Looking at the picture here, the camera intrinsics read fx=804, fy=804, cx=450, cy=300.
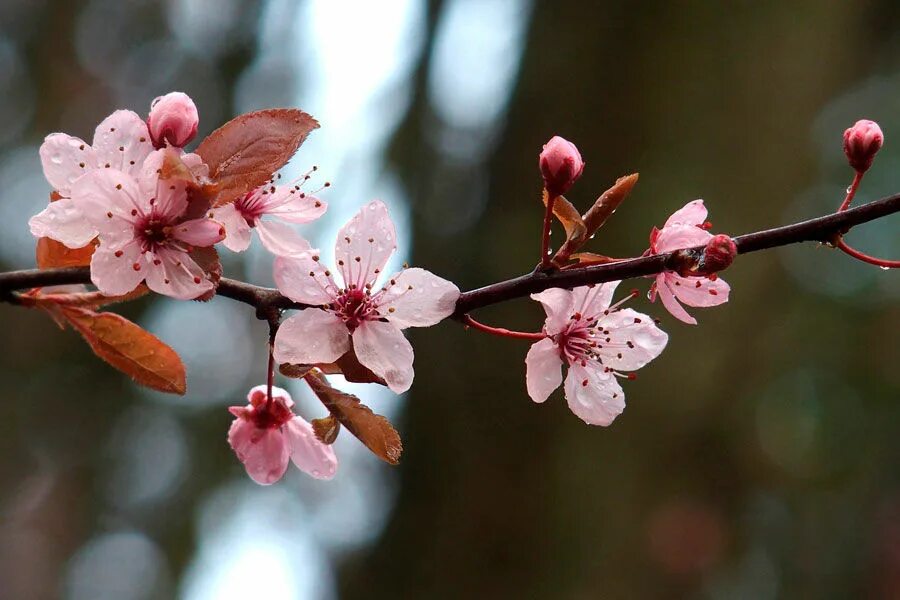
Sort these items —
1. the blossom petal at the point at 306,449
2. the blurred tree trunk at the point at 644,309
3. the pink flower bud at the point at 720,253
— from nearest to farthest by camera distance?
the pink flower bud at the point at 720,253, the blossom petal at the point at 306,449, the blurred tree trunk at the point at 644,309

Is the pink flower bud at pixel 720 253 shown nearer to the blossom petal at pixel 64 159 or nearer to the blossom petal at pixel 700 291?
the blossom petal at pixel 700 291

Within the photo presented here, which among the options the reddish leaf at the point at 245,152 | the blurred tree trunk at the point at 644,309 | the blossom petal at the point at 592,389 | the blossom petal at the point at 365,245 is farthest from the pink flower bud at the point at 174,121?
the blurred tree trunk at the point at 644,309

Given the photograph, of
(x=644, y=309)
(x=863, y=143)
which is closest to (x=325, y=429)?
(x=863, y=143)

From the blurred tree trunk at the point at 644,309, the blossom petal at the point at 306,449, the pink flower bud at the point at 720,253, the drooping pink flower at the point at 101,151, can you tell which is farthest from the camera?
the blurred tree trunk at the point at 644,309

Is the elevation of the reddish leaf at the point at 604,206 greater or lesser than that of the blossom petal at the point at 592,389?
greater

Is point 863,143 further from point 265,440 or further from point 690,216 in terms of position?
point 265,440

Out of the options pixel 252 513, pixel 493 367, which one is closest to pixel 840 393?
pixel 493 367

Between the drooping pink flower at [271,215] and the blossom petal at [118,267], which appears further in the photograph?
the drooping pink flower at [271,215]

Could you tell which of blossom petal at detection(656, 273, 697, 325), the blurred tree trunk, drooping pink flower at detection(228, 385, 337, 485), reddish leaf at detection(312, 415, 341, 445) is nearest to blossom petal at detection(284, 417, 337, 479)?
drooping pink flower at detection(228, 385, 337, 485)
